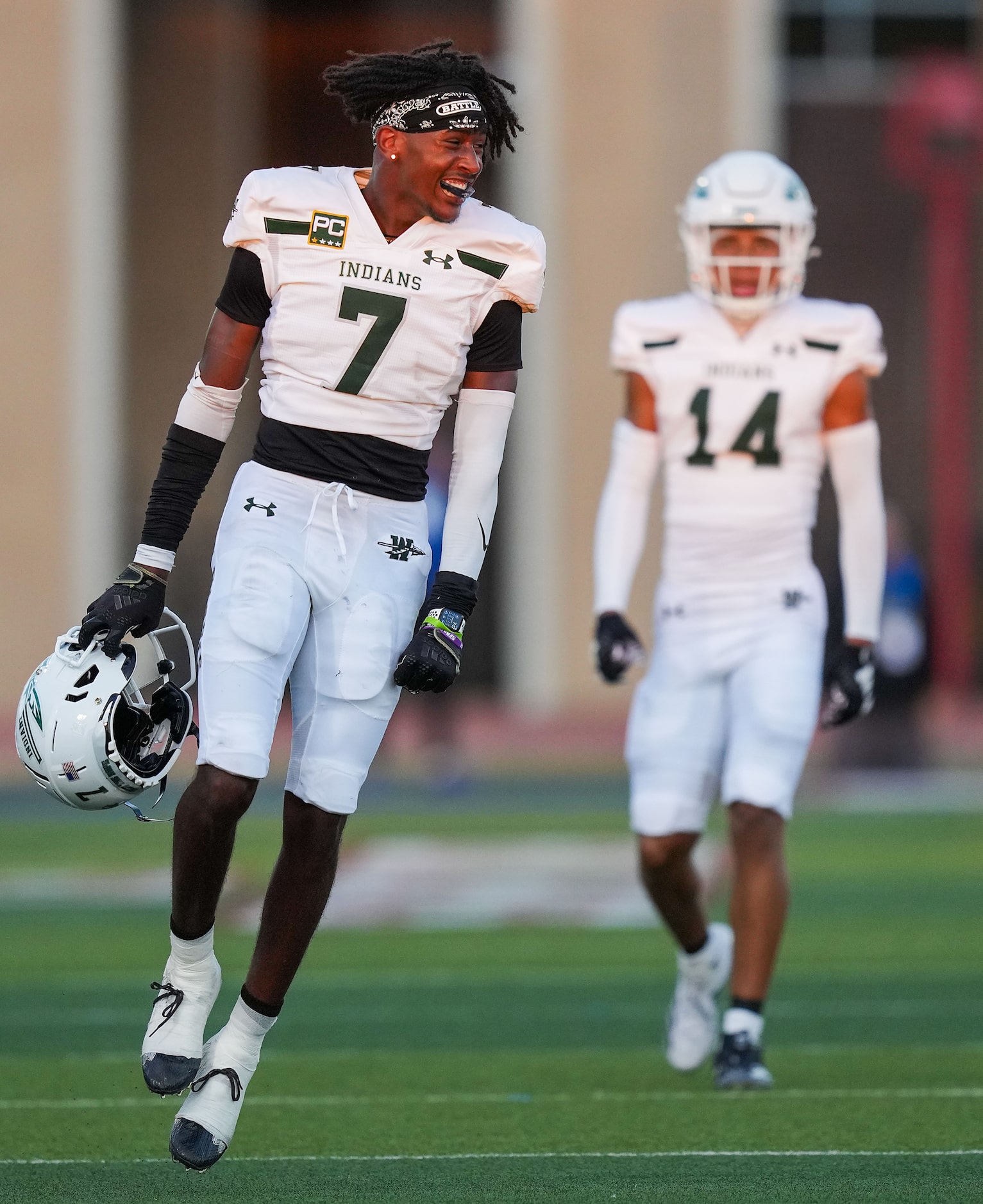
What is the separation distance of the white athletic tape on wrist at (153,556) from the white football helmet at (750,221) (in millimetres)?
2090

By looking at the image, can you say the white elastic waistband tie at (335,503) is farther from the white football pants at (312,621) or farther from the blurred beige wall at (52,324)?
the blurred beige wall at (52,324)

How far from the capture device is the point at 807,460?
6.25 metres

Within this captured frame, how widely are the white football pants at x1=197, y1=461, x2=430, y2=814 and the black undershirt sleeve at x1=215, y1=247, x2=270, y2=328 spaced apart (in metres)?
0.31

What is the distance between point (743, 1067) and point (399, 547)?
1.82 metres

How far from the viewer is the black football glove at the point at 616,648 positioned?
6184 mm

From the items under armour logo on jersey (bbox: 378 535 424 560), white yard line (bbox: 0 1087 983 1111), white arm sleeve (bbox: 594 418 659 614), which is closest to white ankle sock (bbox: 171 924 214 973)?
under armour logo on jersey (bbox: 378 535 424 560)

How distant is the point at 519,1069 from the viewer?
250 inches

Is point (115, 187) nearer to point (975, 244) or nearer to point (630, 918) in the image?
point (975, 244)

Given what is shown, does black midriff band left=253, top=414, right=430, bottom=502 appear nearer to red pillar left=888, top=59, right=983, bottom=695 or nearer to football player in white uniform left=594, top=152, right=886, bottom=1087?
football player in white uniform left=594, top=152, right=886, bottom=1087

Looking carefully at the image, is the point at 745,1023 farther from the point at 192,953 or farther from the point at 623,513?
the point at 192,953

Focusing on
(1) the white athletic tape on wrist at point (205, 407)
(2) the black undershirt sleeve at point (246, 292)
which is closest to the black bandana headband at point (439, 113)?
(2) the black undershirt sleeve at point (246, 292)

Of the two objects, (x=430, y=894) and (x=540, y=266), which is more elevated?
(x=540, y=266)

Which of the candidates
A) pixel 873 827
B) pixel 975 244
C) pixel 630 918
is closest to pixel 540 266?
pixel 630 918

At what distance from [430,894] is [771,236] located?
443 cm
